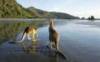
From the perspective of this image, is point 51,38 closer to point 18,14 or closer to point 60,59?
point 60,59

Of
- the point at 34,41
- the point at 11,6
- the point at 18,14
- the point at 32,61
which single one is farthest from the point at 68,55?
the point at 18,14

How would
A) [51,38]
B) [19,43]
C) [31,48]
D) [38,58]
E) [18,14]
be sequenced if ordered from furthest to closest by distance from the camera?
[18,14], [19,43], [31,48], [51,38], [38,58]

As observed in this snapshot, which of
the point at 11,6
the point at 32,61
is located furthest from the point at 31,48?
the point at 11,6

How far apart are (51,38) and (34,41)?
14.2ft

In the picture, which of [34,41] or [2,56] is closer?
[2,56]

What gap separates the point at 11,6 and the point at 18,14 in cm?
1604

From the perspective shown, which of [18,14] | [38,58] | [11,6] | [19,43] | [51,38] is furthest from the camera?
[18,14]

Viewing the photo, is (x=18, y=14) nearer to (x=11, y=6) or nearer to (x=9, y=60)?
(x=11, y=6)

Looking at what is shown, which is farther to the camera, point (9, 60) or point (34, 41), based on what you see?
point (34, 41)

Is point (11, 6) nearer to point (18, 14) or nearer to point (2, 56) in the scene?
point (18, 14)

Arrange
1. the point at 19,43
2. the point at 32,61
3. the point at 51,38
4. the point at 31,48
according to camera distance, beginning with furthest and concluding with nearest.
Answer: the point at 19,43, the point at 31,48, the point at 51,38, the point at 32,61

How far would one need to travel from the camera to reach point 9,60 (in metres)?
11.6

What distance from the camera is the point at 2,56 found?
1262 cm

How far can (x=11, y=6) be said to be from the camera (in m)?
113
